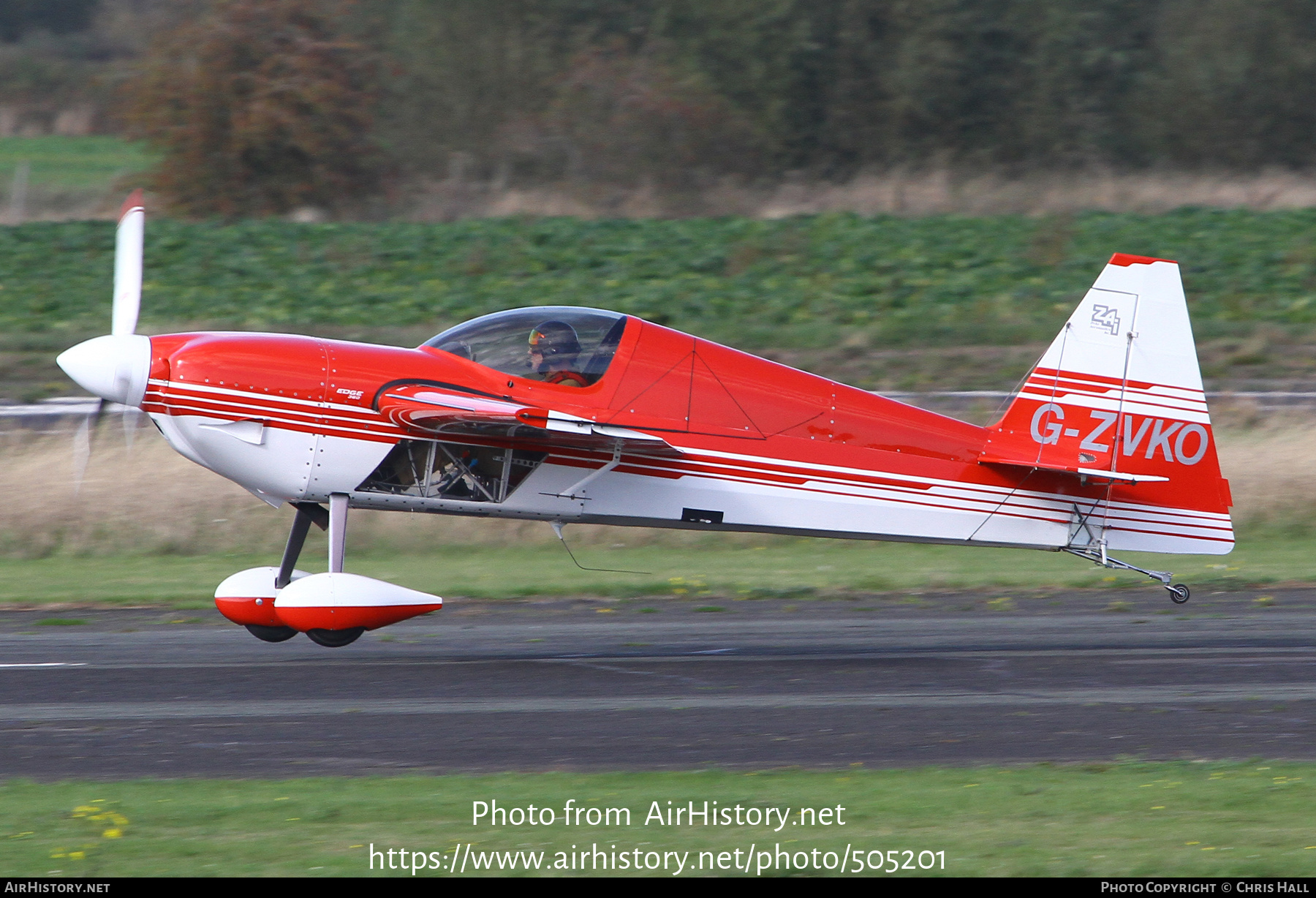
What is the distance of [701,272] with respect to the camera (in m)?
26.3

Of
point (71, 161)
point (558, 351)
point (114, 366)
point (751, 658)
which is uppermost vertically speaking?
point (71, 161)

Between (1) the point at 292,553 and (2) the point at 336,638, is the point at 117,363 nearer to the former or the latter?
(1) the point at 292,553

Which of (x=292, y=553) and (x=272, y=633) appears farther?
(x=272, y=633)

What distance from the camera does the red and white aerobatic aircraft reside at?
9.70 metres

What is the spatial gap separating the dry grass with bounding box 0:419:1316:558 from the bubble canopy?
18.9 feet

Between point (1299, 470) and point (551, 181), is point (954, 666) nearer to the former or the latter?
point (1299, 470)

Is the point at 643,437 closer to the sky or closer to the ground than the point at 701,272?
closer to the ground

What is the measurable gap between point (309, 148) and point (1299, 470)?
25.7 metres

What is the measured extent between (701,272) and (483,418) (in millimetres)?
17348

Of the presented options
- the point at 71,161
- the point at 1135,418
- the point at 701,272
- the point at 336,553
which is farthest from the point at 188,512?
the point at 71,161

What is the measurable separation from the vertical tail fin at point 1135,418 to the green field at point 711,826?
3.39 m

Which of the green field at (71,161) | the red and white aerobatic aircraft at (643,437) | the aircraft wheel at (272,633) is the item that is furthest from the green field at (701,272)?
the aircraft wheel at (272,633)

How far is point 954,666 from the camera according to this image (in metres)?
9.98

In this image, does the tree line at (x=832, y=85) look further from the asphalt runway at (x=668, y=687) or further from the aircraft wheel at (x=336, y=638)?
the aircraft wheel at (x=336, y=638)
